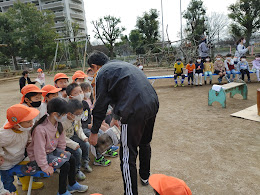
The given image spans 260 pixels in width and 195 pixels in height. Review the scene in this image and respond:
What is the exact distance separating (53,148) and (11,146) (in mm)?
423

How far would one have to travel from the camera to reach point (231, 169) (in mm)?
2602

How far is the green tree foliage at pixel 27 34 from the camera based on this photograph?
24.6m

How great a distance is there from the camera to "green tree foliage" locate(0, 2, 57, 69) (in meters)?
24.6

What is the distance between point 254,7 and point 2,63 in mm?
33341

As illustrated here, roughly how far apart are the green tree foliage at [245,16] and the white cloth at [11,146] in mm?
26974

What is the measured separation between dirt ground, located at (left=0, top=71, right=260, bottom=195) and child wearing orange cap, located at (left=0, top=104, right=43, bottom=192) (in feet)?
1.96

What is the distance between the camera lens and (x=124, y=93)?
1.87 m

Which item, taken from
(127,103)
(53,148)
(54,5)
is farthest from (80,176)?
(54,5)

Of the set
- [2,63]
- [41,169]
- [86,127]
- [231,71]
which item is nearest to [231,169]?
[86,127]

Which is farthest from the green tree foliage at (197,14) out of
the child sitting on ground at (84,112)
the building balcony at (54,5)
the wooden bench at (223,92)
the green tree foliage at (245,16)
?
the building balcony at (54,5)

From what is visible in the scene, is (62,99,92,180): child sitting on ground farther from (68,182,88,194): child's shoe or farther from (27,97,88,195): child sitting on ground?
(68,182,88,194): child's shoe

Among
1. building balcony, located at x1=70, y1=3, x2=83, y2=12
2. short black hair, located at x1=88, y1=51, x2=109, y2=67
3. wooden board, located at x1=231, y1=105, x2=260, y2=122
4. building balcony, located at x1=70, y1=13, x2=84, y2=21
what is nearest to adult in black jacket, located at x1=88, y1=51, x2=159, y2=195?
short black hair, located at x1=88, y1=51, x2=109, y2=67

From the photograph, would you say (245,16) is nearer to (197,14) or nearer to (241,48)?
(197,14)

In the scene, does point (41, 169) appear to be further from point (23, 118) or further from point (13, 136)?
point (23, 118)
